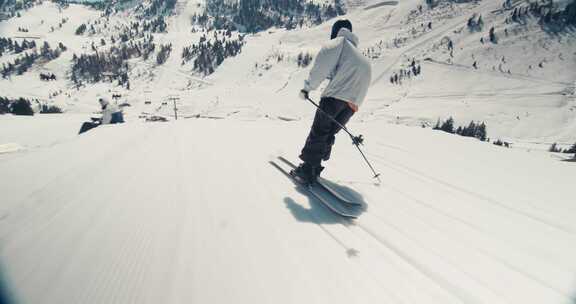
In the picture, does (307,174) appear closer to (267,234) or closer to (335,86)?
(335,86)

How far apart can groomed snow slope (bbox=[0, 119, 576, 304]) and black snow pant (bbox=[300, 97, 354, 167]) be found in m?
0.46

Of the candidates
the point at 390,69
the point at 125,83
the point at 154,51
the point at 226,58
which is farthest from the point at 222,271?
the point at 154,51

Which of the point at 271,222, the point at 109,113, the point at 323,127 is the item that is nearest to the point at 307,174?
the point at 323,127

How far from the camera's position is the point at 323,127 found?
10.3ft

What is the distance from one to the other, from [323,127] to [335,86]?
0.50 m

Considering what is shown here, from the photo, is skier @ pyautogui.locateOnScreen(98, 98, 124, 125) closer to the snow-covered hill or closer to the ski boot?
the ski boot

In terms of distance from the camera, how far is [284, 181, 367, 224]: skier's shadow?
2332 mm

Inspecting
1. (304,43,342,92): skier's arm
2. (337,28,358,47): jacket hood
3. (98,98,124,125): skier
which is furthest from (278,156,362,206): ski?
(98,98,124,125): skier

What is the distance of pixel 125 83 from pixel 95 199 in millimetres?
85767

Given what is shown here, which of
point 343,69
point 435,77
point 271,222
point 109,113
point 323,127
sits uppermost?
point 343,69

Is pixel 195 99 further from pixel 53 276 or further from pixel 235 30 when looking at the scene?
pixel 235 30

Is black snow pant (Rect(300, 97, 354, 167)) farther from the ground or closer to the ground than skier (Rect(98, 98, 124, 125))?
farther from the ground

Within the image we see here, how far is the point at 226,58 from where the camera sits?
68.1m

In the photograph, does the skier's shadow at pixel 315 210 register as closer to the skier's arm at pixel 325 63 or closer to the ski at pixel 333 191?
the ski at pixel 333 191
